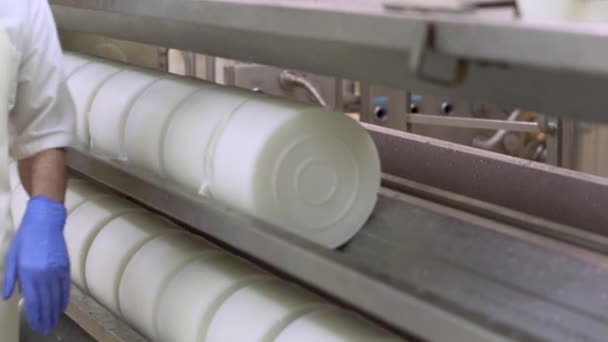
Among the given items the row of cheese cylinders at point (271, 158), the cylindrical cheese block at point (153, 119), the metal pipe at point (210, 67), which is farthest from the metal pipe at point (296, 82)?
the row of cheese cylinders at point (271, 158)

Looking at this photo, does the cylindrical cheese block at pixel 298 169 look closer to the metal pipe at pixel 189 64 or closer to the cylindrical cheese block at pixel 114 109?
the cylindrical cheese block at pixel 114 109

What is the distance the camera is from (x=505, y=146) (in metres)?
4.12

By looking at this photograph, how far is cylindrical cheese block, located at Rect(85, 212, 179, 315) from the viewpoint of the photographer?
1795 millimetres

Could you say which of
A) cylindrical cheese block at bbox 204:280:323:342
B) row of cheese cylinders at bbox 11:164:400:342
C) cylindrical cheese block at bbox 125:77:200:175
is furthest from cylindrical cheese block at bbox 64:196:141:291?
cylindrical cheese block at bbox 204:280:323:342

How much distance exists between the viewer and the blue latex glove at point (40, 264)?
1482mm

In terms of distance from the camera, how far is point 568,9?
856mm

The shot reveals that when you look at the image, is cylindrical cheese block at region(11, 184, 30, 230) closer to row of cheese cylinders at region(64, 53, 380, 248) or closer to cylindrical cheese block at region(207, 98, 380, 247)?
row of cheese cylinders at region(64, 53, 380, 248)

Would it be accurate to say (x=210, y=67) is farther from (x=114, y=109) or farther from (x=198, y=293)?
(x=198, y=293)

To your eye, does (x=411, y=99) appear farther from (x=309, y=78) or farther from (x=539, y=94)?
(x=539, y=94)

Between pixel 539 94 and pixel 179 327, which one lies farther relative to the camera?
pixel 179 327

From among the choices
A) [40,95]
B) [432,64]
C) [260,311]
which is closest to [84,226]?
[40,95]

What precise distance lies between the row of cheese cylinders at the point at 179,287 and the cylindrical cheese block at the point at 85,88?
217 millimetres

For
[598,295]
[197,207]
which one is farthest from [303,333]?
[598,295]

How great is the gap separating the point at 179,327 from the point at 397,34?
0.95 m
